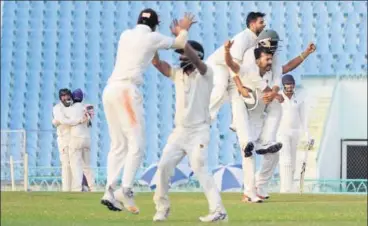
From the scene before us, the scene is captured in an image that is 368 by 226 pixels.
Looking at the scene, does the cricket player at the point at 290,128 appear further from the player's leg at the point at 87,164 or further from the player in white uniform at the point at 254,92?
the player in white uniform at the point at 254,92

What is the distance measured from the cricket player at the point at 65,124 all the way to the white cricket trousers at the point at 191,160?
10073 mm

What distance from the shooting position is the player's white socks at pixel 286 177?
1988 centimetres

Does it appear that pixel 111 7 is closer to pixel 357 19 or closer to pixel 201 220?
pixel 357 19

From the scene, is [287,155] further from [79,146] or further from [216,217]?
[216,217]

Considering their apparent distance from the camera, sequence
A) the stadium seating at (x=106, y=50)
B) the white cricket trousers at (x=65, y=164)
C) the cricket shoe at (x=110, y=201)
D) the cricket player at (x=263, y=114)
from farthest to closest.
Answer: the stadium seating at (x=106, y=50), the white cricket trousers at (x=65, y=164), the cricket player at (x=263, y=114), the cricket shoe at (x=110, y=201)

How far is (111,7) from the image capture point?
32.3 meters

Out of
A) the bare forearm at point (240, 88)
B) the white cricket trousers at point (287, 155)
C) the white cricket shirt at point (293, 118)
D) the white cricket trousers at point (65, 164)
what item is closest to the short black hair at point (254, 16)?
the bare forearm at point (240, 88)

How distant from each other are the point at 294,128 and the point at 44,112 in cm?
1203

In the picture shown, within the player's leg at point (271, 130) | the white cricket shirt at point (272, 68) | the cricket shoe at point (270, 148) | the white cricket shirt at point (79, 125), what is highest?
the white cricket shirt at point (272, 68)

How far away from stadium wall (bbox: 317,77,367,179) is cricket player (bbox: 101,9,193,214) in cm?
1624

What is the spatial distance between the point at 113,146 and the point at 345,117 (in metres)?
17.1

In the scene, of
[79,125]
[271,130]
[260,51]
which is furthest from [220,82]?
[79,125]

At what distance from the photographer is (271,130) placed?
14008 millimetres

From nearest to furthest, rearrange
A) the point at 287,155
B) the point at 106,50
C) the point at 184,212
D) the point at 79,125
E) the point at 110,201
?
1. the point at 110,201
2. the point at 184,212
3. the point at 287,155
4. the point at 79,125
5. the point at 106,50
